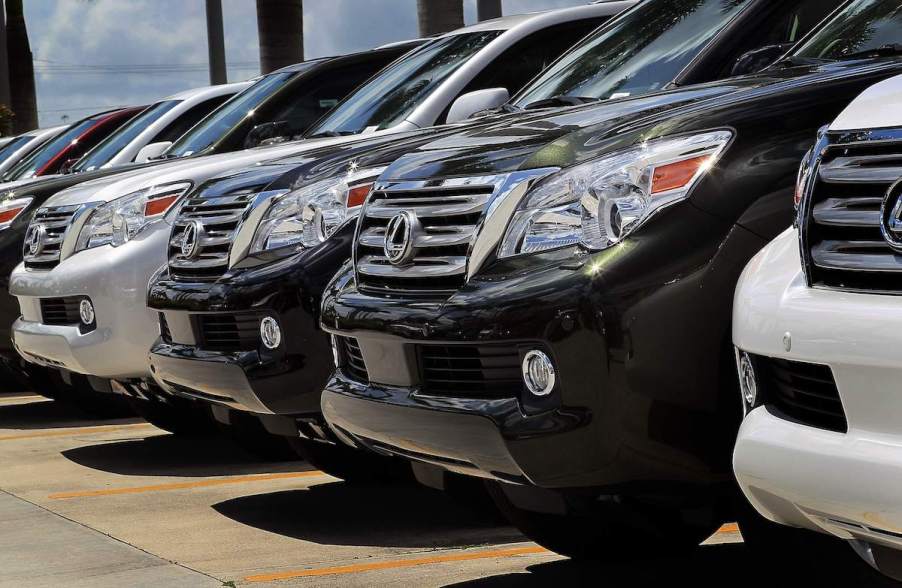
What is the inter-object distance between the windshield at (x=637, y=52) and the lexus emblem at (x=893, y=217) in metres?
2.80

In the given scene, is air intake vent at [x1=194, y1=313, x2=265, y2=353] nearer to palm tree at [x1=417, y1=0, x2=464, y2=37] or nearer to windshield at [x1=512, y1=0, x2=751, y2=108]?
windshield at [x1=512, y1=0, x2=751, y2=108]

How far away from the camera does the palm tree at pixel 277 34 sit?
18219 mm

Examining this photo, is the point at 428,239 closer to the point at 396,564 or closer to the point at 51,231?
the point at 396,564

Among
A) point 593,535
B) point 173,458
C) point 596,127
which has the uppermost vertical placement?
point 596,127

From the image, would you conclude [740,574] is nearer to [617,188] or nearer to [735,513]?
[735,513]

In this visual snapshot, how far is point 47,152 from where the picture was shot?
14.2 metres

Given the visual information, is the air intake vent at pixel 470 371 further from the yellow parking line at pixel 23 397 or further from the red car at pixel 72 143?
the red car at pixel 72 143

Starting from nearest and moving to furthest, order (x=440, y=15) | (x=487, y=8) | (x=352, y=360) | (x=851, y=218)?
(x=851, y=218), (x=352, y=360), (x=487, y=8), (x=440, y=15)

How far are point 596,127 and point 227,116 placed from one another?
5947 mm

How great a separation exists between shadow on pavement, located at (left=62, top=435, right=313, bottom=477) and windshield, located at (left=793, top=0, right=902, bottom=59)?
10.6 feet

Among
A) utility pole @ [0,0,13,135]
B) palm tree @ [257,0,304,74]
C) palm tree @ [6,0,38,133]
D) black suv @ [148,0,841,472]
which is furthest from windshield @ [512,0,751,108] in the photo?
palm tree @ [6,0,38,133]

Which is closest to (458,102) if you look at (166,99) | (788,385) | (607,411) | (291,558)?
(291,558)

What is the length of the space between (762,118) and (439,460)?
129cm

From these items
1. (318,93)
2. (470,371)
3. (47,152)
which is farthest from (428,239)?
(47,152)
